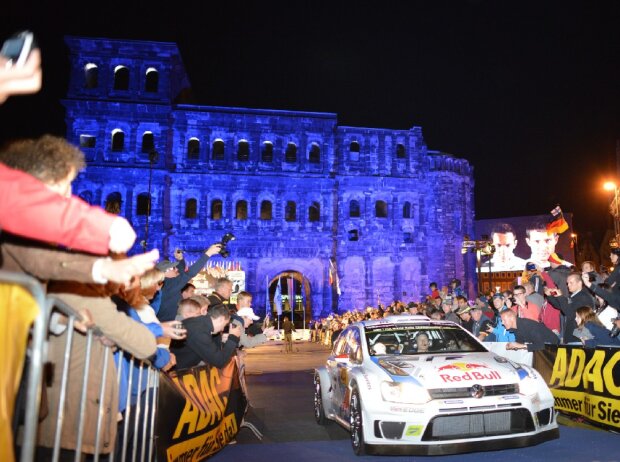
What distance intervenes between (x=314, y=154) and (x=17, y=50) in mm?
40440

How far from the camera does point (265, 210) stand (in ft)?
134

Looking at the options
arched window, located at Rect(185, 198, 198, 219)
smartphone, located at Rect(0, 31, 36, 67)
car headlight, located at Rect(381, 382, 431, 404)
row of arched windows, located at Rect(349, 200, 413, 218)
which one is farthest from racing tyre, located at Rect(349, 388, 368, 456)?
row of arched windows, located at Rect(349, 200, 413, 218)

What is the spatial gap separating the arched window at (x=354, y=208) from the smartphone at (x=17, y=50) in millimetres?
39841

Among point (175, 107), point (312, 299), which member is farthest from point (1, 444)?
point (175, 107)

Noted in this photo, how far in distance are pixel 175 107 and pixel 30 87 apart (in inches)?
1551

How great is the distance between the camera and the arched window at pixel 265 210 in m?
40.7

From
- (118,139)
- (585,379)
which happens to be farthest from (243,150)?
(585,379)

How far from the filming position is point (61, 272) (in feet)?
9.04

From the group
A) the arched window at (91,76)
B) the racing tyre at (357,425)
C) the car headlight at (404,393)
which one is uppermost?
the arched window at (91,76)

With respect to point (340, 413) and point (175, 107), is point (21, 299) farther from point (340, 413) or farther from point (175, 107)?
point (175, 107)

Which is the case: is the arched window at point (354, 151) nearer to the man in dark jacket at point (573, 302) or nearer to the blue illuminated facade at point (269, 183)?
the blue illuminated facade at point (269, 183)

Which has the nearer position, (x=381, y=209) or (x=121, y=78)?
(x=121, y=78)

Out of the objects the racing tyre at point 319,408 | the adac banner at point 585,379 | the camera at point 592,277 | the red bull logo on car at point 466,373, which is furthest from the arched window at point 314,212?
the red bull logo on car at point 466,373

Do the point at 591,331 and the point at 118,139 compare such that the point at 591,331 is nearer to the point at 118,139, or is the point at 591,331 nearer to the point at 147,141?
the point at 147,141
